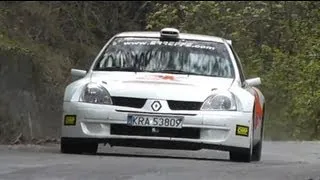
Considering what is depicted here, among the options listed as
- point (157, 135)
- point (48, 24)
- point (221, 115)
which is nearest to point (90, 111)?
point (157, 135)

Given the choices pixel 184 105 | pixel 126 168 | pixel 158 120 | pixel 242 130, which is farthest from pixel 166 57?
pixel 126 168

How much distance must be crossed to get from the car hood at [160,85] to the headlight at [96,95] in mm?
64

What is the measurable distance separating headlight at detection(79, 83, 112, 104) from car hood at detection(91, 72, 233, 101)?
64mm

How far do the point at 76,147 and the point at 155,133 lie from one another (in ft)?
3.39

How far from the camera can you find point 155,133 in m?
9.70

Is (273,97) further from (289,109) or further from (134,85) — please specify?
(134,85)

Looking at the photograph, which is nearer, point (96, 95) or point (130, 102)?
point (130, 102)

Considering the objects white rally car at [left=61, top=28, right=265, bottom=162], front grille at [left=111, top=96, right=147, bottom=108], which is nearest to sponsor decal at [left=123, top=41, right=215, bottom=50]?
white rally car at [left=61, top=28, right=265, bottom=162]

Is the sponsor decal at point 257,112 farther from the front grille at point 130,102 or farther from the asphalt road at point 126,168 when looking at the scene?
the front grille at point 130,102

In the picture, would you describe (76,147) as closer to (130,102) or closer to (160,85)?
(130,102)

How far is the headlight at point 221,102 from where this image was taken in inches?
383

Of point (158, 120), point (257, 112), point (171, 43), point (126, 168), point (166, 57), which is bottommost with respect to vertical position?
point (126, 168)

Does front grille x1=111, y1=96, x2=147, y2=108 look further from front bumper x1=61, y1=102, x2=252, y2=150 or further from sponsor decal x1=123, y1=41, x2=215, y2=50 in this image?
sponsor decal x1=123, y1=41, x2=215, y2=50

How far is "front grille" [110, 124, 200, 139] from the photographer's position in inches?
381
